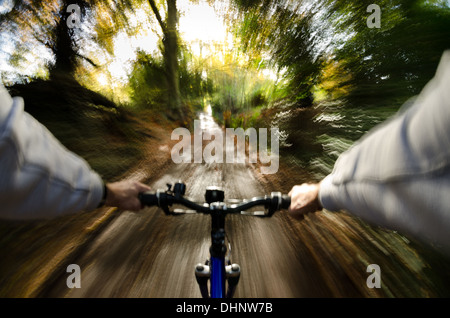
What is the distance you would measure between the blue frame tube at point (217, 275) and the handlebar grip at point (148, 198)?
50 cm

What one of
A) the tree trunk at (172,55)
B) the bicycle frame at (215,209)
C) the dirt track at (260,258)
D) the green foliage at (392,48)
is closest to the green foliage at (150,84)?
the tree trunk at (172,55)

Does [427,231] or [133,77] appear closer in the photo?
[427,231]

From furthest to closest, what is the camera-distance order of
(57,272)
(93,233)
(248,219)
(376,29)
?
1. (376,29)
2. (248,219)
3. (93,233)
4. (57,272)

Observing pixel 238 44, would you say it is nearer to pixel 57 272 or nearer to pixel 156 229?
pixel 156 229

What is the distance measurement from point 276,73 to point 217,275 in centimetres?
660

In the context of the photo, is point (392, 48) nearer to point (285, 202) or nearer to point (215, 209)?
point (285, 202)

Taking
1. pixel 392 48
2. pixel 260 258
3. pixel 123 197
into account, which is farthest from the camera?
pixel 392 48

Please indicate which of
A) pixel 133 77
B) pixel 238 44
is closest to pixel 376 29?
pixel 238 44

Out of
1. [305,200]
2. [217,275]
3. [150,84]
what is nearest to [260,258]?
[217,275]

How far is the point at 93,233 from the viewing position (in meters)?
2.28

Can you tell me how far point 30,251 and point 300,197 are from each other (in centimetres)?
280

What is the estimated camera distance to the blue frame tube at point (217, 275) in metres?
1.00

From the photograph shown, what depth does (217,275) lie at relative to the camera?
1.01 metres

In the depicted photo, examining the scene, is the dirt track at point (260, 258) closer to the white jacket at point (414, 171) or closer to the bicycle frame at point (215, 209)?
the bicycle frame at point (215, 209)
